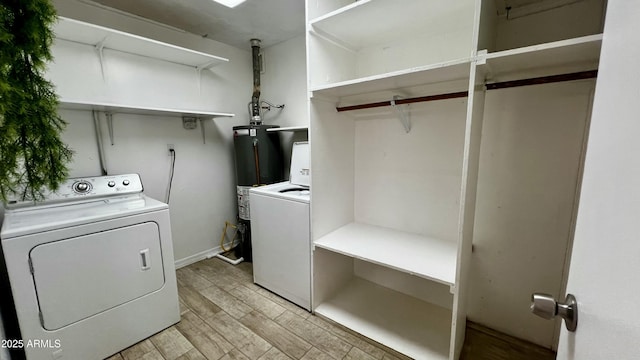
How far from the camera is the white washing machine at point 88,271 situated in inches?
52.2

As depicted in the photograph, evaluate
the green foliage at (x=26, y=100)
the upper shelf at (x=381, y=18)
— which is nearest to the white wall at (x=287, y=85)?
the upper shelf at (x=381, y=18)

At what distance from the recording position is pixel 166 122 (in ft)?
8.25

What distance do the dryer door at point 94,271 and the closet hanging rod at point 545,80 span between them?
238 centimetres

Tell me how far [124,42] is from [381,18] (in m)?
1.94

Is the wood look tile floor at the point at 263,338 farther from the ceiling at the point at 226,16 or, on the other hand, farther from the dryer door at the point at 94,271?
the ceiling at the point at 226,16

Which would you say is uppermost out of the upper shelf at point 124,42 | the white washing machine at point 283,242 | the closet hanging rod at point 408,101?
the upper shelf at point 124,42

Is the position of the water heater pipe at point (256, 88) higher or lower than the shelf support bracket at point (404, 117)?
higher

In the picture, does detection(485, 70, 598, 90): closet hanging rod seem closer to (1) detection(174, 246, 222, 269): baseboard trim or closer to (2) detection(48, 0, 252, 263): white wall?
(2) detection(48, 0, 252, 263): white wall

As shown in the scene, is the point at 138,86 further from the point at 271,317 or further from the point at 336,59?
the point at 271,317

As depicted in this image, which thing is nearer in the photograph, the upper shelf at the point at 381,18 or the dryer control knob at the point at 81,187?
the upper shelf at the point at 381,18

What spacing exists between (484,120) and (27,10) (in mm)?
2382

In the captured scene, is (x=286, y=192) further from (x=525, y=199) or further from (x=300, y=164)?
(x=525, y=199)

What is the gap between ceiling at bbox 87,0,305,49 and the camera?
6.63 feet

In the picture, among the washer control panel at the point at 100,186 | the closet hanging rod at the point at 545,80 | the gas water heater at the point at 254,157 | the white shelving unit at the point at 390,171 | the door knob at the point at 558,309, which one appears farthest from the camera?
the gas water heater at the point at 254,157
